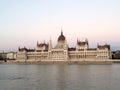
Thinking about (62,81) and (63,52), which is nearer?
(62,81)

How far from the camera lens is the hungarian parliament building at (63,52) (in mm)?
98812

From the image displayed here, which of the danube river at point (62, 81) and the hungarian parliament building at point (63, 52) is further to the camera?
the hungarian parliament building at point (63, 52)

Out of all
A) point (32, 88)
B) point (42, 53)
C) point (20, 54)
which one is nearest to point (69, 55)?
point (42, 53)

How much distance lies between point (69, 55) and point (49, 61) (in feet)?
28.0

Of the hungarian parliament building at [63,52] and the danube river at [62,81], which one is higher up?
the hungarian parliament building at [63,52]

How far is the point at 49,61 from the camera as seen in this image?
103750mm

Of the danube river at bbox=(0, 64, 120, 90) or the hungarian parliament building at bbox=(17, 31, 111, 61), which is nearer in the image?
the danube river at bbox=(0, 64, 120, 90)

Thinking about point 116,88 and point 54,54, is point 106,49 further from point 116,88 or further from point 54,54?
point 116,88

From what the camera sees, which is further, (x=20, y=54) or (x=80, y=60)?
(x=20, y=54)

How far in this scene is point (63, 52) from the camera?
10388 centimetres

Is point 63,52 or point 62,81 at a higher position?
point 63,52

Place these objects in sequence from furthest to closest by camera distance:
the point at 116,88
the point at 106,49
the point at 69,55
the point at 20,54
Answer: the point at 20,54
the point at 69,55
the point at 106,49
the point at 116,88

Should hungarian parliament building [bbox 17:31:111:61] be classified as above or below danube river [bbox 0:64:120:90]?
above

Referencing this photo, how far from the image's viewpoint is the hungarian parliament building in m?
98.8
